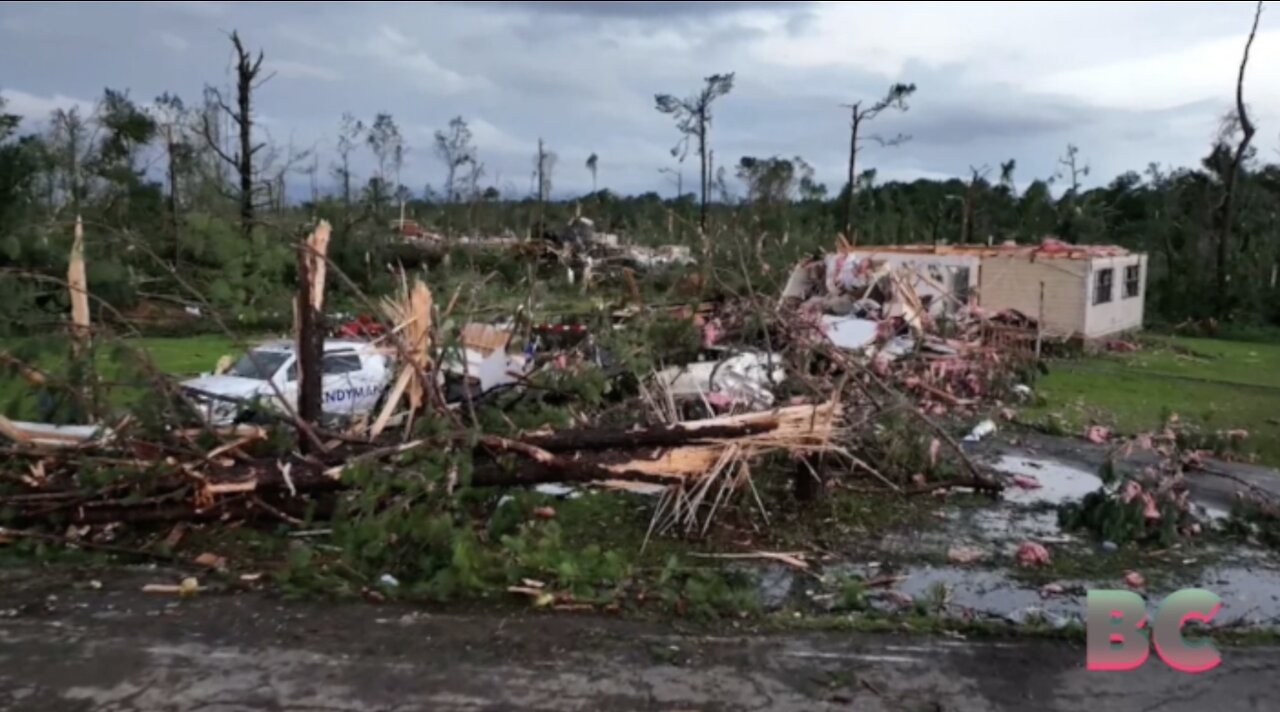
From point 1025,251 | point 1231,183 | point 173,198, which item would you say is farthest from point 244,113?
point 1231,183

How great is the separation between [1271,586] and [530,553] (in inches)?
181

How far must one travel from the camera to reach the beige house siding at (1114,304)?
883 inches

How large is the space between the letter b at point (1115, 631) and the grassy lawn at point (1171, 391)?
6222mm

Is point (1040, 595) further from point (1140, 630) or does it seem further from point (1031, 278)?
point (1031, 278)

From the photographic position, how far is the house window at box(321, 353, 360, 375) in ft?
35.7

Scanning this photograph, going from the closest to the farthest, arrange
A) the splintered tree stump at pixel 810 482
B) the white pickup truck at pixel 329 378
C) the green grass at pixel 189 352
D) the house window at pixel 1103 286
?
the splintered tree stump at pixel 810 482 < the white pickup truck at pixel 329 378 < the green grass at pixel 189 352 < the house window at pixel 1103 286

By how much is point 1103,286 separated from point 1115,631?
19663mm

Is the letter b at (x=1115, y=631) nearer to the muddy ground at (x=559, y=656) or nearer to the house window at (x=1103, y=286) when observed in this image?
the muddy ground at (x=559, y=656)

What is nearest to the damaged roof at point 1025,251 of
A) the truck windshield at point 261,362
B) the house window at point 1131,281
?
the house window at point 1131,281

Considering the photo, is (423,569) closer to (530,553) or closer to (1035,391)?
(530,553)

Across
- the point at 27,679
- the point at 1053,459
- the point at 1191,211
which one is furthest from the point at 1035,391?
the point at 1191,211

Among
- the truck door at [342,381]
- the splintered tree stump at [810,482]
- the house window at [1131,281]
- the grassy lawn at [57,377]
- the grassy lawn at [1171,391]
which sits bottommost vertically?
the grassy lawn at [1171,391]

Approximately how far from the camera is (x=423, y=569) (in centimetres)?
619

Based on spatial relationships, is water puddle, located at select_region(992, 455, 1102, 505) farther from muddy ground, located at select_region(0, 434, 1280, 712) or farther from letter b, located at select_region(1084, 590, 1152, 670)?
letter b, located at select_region(1084, 590, 1152, 670)
